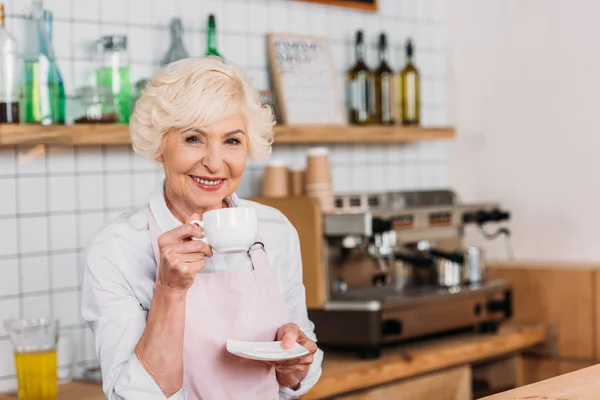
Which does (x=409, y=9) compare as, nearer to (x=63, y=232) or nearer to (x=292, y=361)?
(x=63, y=232)

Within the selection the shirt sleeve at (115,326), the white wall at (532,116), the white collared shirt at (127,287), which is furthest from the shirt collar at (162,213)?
the white wall at (532,116)

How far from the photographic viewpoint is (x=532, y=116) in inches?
146

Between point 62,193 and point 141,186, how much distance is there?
279 millimetres

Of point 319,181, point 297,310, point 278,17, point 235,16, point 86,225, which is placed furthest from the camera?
point 278,17

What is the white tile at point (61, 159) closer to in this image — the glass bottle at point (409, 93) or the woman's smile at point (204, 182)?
the woman's smile at point (204, 182)

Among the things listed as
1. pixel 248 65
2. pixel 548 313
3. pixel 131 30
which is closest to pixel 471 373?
pixel 548 313

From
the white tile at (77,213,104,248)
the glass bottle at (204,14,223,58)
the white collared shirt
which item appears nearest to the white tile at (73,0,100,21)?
the glass bottle at (204,14,223,58)

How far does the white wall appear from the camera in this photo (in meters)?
3.56

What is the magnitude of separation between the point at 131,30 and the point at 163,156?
1.24m

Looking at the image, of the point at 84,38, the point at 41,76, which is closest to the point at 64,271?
the point at 41,76

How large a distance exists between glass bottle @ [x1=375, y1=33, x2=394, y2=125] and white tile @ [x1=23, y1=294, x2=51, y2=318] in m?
1.37

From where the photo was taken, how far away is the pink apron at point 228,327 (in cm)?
183

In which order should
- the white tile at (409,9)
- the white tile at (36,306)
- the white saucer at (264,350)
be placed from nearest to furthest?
the white saucer at (264,350) → the white tile at (36,306) → the white tile at (409,9)

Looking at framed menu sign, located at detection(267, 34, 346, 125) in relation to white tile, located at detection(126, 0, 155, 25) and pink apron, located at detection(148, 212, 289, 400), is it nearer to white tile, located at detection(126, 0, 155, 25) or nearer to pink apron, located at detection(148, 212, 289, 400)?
white tile, located at detection(126, 0, 155, 25)
